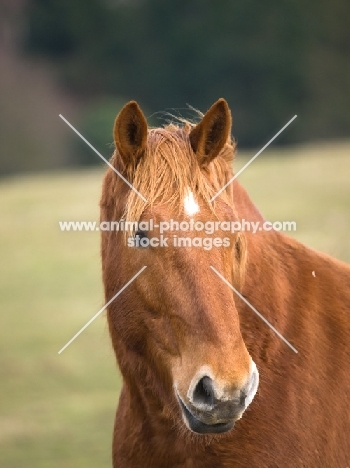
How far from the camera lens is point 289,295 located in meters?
3.00

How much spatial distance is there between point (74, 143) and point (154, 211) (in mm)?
23768

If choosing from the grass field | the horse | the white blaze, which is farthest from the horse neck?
the grass field

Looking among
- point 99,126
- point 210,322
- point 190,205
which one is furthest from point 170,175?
point 99,126

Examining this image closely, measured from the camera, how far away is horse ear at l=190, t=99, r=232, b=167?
2713 mm

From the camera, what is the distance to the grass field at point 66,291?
22.3ft

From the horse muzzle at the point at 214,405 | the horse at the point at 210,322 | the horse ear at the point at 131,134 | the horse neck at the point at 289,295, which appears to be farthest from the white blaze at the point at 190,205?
the horse muzzle at the point at 214,405

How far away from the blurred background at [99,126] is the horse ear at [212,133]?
A: 4.64 metres

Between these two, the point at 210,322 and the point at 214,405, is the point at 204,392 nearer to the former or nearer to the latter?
the point at 214,405

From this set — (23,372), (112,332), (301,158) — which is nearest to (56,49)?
(301,158)

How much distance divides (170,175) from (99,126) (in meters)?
23.3

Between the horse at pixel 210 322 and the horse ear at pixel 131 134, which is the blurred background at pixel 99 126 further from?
the horse ear at pixel 131 134

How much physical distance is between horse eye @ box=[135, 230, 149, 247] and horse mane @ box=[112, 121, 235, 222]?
56mm

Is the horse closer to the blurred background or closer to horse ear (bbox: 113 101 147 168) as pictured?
horse ear (bbox: 113 101 147 168)

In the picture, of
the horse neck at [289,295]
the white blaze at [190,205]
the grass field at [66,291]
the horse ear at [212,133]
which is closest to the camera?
the white blaze at [190,205]
